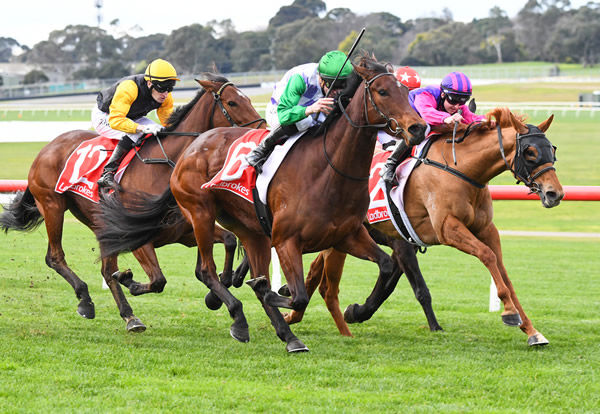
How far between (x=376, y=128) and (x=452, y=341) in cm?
171

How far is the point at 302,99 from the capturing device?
17.8 feet

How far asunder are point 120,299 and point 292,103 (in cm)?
215

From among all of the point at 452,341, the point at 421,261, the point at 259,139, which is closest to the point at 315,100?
the point at 259,139

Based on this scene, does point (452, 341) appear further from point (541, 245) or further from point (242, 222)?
point (541, 245)

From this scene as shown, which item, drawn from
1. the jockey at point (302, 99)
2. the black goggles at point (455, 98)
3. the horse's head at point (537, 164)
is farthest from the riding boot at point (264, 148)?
the horse's head at point (537, 164)

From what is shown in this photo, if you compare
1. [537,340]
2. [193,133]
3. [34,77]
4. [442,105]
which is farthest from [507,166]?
[34,77]

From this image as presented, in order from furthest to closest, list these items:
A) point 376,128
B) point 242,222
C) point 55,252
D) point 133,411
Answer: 1. point 55,252
2. point 242,222
3. point 376,128
4. point 133,411

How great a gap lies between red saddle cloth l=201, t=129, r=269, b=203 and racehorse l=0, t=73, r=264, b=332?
76 cm

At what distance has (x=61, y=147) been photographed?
23.1 feet

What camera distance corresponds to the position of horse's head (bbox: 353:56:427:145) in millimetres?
4598

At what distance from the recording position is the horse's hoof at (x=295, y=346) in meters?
5.25

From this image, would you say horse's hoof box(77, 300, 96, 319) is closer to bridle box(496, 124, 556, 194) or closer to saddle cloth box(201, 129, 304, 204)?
saddle cloth box(201, 129, 304, 204)

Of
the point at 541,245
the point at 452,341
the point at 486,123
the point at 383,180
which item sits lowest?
the point at 541,245

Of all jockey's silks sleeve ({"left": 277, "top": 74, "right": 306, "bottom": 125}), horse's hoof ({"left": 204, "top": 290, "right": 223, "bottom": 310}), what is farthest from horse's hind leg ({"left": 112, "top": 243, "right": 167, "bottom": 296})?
jockey's silks sleeve ({"left": 277, "top": 74, "right": 306, "bottom": 125})
